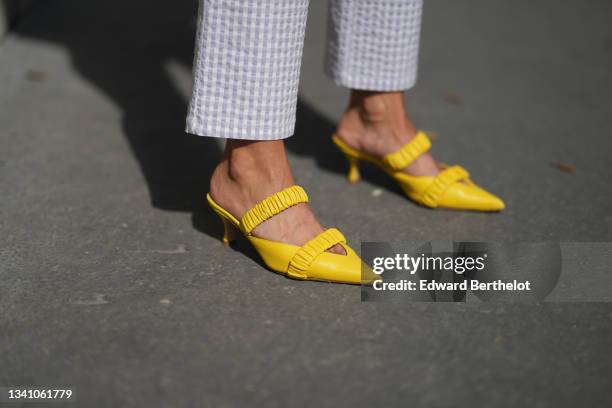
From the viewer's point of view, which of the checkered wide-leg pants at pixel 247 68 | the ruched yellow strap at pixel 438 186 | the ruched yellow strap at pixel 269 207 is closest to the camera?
the checkered wide-leg pants at pixel 247 68

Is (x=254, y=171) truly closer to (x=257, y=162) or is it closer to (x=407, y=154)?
(x=257, y=162)

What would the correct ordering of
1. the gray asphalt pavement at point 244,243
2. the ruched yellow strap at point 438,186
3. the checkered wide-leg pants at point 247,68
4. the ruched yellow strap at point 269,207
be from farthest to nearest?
the ruched yellow strap at point 438,186 < the ruched yellow strap at point 269,207 < the checkered wide-leg pants at point 247,68 < the gray asphalt pavement at point 244,243

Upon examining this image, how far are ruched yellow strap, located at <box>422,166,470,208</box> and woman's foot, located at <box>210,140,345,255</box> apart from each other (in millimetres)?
393

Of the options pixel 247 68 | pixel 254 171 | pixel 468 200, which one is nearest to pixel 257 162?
pixel 254 171

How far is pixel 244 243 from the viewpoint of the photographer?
70.1 inches

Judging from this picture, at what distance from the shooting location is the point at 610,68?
309cm

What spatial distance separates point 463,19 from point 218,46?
2263 millimetres

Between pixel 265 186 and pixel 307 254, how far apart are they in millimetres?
171

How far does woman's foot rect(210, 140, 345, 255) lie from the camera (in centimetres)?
162

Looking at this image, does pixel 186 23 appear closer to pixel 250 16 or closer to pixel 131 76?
pixel 131 76

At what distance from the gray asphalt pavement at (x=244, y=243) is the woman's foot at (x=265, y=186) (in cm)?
10

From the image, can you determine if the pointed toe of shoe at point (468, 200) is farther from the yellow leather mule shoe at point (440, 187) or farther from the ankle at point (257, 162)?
the ankle at point (257, 162)

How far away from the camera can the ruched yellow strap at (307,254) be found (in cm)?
159

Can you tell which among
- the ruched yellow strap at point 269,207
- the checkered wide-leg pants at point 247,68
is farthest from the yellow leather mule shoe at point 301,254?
the checkered wide-leg pants at point 247,68
